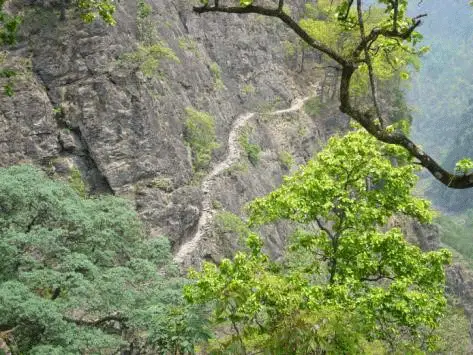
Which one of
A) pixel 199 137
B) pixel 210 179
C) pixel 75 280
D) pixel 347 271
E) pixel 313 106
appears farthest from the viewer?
pixel 313 106

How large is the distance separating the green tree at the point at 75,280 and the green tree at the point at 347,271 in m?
1.18

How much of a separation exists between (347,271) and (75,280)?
300 inches

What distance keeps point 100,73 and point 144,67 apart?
293 centimetres

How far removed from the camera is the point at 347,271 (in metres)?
15.0

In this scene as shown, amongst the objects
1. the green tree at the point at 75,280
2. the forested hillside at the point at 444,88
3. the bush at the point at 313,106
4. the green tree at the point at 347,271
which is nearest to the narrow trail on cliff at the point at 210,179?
the bush at the point at 313,106

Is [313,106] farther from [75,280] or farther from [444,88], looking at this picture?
[444,88]

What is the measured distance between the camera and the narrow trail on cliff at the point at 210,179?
84.4 feet

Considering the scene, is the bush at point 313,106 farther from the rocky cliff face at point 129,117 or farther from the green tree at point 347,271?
the green tree at point 347,271

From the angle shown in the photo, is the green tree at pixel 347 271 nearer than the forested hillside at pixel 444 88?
Yes

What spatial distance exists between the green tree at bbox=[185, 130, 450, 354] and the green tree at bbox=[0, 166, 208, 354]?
1.18 meters

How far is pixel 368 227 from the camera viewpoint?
16.0 m

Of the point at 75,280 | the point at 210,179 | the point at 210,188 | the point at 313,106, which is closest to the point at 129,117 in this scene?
the point at 210,188

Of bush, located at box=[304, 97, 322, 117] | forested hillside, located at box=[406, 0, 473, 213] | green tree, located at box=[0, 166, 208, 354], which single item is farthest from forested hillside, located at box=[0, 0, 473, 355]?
forested hillside, located at box=[406, 0, 473, 213]

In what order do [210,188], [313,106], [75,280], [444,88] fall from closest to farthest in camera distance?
[75,280]
[210,188]
[313,106]
[444,88]
